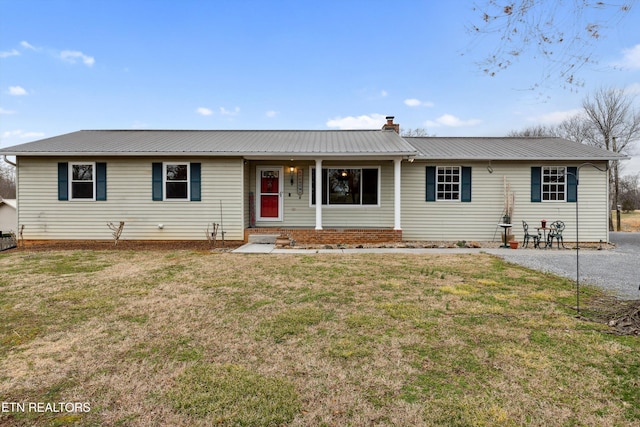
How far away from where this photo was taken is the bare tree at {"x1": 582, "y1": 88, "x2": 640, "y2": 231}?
20003 millimetres

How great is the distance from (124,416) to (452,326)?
3.00 metres

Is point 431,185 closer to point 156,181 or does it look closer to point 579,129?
point 156,181

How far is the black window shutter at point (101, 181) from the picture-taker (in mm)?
10523

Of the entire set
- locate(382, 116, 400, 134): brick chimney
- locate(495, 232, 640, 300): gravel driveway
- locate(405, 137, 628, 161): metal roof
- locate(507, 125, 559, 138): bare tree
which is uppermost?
locate(507, 125, 559, 138): bare tree

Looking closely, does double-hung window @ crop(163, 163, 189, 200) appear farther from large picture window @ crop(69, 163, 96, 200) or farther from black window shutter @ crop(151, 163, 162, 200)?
large picture window @ crop(69, 163, 96, 200)

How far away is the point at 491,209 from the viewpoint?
11.1 metres

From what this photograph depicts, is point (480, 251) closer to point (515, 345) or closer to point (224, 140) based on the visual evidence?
point (515, 345)

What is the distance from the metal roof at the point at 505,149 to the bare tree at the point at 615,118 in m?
11.5

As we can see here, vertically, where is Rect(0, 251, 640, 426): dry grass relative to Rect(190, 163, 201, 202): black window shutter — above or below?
below

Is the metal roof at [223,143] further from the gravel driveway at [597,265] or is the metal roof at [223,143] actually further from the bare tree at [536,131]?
the bare tree at [536,131]

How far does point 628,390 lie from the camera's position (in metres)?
2.36

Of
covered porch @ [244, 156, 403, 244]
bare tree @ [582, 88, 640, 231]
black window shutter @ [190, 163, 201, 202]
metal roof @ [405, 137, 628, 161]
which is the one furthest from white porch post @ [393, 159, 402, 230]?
bare tree @ [582, 88, 640, 231]

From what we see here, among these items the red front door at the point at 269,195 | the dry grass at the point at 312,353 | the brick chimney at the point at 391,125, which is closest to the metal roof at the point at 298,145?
the brick chimney at the point at 391,125

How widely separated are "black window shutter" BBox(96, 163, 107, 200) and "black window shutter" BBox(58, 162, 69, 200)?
0.90 m
